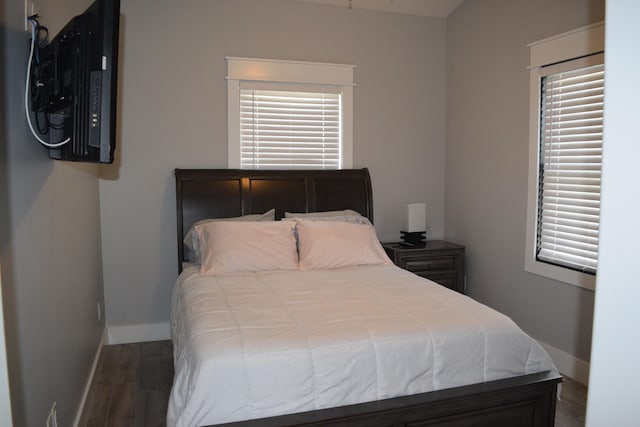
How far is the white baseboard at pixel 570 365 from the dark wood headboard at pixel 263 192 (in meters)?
1.79

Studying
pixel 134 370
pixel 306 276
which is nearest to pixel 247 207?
pixel 306 276

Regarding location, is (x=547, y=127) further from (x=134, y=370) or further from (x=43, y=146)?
(x=134, y=370)

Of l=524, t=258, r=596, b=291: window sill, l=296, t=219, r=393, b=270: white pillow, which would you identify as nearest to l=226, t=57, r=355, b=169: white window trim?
l=296, t=219, r=393, b=270: white pillow

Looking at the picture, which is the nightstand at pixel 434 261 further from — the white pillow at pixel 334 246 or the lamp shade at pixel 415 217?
the white pillow at pixel 334 246

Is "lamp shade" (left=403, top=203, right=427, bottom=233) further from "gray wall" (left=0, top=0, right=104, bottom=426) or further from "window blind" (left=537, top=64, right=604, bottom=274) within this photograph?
"gray wall" (left=0, top=0, right=104, bottom=426)

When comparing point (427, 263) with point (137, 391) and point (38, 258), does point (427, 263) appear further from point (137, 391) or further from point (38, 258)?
point (38, 258)

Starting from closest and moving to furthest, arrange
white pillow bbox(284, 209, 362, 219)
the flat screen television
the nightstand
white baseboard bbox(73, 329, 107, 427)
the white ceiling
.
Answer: the flat screen television, white baseboard bbox(73, 329, 107, 427), white pillow bbox(284, 209, 362, 219), the nightstand, the white ceiling

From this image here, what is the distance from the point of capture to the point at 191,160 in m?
3.99

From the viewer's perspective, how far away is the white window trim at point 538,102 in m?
3.10

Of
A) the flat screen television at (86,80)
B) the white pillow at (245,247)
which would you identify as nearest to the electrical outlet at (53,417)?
the flat screen television at (86,80)

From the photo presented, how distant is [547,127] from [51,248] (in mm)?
3251

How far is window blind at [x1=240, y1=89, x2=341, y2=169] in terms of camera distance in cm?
413

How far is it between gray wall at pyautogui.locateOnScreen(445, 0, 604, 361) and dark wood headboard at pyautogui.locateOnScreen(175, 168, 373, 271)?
0.95 metres

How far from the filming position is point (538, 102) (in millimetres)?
3531
